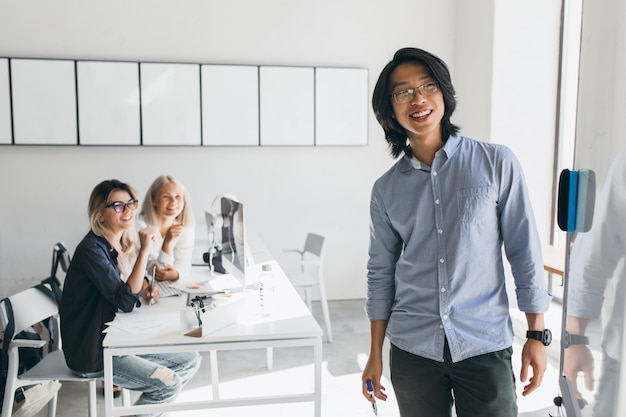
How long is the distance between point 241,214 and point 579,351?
5.79ft

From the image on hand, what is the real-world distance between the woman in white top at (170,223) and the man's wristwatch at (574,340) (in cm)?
238

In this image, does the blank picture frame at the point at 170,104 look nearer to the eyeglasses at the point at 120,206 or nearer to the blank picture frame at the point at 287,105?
the blank picture frame at the point at 287,105

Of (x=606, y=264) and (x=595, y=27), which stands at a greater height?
(x=595, y=27)

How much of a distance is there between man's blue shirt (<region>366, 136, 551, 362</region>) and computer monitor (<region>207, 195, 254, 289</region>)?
1201 millimetres

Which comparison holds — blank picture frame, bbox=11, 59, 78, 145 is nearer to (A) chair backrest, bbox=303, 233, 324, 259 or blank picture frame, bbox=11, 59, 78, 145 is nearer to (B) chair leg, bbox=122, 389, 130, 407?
(A) chair backrest, bbox=303, 233, 324, 259

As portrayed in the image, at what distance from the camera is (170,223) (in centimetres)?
347

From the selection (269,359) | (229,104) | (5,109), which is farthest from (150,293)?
(5,109)

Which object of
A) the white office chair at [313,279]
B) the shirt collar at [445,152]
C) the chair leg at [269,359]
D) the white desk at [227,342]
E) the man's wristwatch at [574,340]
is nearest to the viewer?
the man's wristwatch at [574,340]

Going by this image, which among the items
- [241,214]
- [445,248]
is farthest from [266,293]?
[445,248]

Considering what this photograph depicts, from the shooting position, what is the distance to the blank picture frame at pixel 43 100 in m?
4.70

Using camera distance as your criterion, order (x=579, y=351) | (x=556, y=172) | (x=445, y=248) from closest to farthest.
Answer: (x=579, y=351), (x=445, y=248), (x=556, y=172)

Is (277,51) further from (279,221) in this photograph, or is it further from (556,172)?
(556,172)

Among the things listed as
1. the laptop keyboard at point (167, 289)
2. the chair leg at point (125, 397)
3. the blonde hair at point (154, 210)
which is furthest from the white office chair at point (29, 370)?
the blonde hair at point (154, 210)

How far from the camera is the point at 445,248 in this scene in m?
1.49
